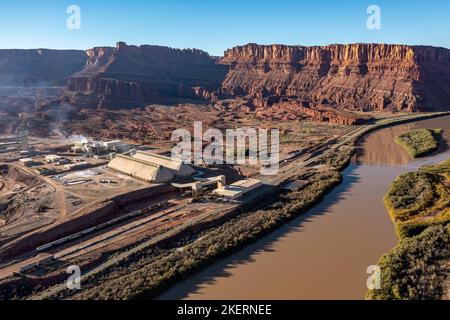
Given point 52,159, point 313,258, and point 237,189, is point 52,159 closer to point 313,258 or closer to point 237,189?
point 237,189

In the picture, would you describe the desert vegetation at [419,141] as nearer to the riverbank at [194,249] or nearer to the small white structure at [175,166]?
the riverbank at [194,249]

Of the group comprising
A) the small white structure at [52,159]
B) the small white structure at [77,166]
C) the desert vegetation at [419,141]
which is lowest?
the small white structure at [77,166]

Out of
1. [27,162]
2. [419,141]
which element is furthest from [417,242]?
[27,162]

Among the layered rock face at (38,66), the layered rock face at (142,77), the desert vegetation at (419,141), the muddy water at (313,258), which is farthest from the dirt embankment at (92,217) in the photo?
the layered rock face at (38,66)

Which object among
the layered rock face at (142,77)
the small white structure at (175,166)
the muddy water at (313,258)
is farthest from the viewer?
the layered rock face at (142,77)

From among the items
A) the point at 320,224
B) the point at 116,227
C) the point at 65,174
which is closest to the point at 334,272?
the point at 320,224
